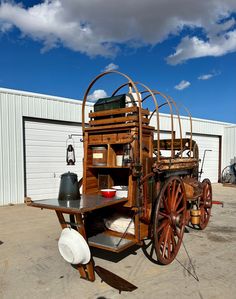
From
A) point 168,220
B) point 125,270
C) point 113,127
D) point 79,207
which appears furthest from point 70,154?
point 79,207

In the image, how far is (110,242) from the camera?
312cm

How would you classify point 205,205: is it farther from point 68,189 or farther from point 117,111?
point 68,189

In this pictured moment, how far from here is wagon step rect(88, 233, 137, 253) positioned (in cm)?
292

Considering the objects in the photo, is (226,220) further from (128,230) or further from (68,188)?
(68,188)

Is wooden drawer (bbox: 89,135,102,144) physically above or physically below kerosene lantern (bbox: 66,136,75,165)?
above

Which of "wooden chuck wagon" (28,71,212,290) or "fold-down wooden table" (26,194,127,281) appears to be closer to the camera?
"fold-down wooden table" (26,194,127,281)

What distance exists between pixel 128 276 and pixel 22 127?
547 centimetres

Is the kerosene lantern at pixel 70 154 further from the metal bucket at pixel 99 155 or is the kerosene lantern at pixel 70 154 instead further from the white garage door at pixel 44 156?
the metal bucket at pixel 99 155

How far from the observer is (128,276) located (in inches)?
117

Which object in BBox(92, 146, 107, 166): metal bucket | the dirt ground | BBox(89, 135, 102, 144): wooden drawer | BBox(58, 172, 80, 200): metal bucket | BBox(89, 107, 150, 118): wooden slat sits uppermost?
BBox(89, 107, 150, 118): wooden slat

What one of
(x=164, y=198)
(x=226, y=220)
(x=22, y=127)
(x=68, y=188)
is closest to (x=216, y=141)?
(x=226, y=220)

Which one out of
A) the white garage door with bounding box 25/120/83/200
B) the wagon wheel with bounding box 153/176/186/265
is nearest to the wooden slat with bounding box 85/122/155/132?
the wagon wheel with bounding box 153/176/186/265

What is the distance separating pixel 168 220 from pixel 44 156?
521cm

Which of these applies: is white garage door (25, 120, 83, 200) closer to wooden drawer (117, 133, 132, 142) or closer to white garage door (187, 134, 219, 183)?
wooden drawer (117, 133, 132, 142)
